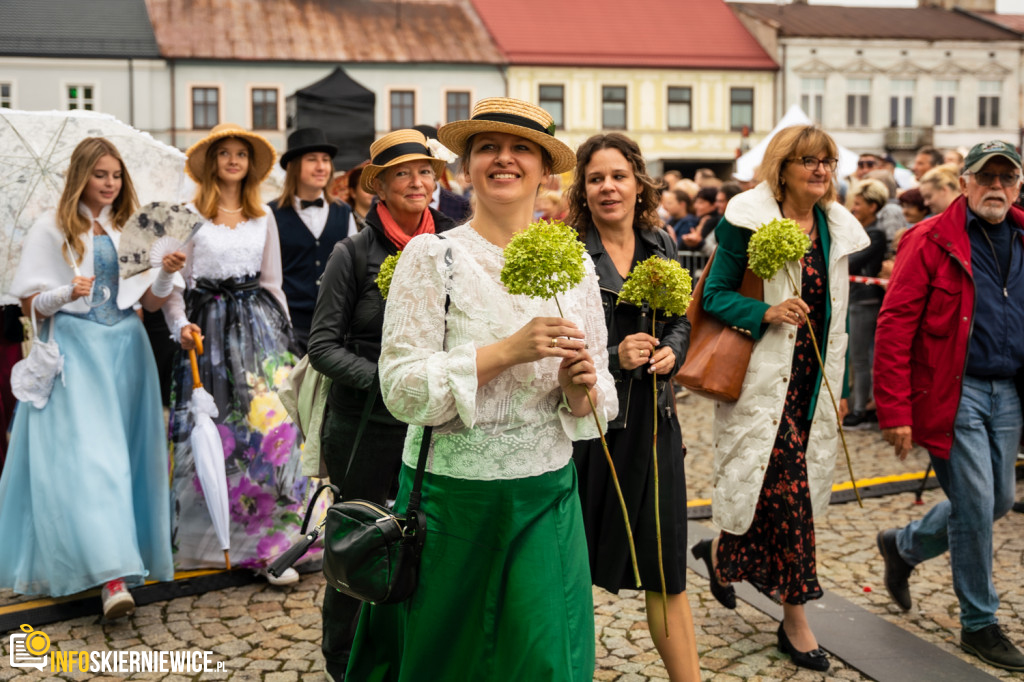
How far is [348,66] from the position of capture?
37656 mm

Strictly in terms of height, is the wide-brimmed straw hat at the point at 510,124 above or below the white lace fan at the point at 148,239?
above

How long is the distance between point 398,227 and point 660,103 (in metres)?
37.5

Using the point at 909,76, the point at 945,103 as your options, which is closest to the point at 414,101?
the point at 909,76

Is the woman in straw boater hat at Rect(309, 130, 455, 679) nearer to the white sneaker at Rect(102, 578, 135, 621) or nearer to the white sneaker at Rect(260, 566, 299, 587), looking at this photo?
the white sneaker at Rect(102, 578, 135, 621)

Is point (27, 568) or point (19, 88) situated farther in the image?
point (19, 88)

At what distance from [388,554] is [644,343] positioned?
4.09 ft

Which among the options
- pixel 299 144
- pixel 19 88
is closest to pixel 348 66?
pixel 19 88

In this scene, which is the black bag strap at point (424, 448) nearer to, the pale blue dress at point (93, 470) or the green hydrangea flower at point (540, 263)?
the green hydrangea flower at point (540, 263)

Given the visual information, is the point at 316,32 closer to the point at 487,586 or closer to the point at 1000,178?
the point at 1000,178

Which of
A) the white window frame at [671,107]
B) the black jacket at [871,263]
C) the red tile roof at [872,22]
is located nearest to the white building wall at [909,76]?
the red tile roof at [872,22]

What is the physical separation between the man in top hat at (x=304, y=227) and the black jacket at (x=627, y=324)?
2.94 metres

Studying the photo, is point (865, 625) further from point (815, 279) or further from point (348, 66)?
point (348, 66)

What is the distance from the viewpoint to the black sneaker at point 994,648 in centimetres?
448

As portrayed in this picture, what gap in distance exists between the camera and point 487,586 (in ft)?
9.62
